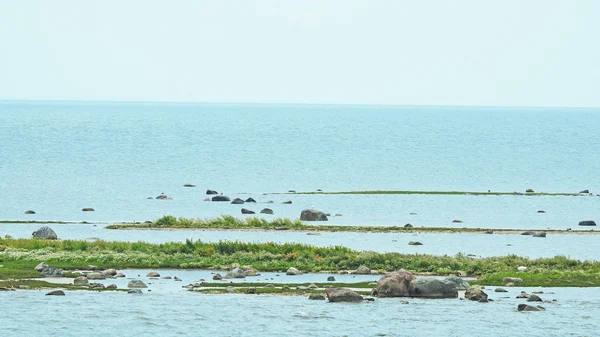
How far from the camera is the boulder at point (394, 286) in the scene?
176ft

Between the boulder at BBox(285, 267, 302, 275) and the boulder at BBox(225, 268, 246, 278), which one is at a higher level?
the boulder at BBox(225, 268, 246, 278)

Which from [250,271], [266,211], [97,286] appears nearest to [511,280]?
[250,271]

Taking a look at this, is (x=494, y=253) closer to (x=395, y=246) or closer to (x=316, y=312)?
(x=395, y=246)

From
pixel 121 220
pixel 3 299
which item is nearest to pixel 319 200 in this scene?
pixel 121 220

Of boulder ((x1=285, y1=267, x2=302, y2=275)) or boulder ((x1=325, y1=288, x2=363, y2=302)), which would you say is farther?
boulder ((x1=285, y1=267, x2=302, y2=275))

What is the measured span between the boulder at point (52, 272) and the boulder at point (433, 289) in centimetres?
1811

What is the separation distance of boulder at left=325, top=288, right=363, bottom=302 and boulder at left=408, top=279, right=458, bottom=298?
3.60 m

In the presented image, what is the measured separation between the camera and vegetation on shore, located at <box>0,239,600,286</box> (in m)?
61.2

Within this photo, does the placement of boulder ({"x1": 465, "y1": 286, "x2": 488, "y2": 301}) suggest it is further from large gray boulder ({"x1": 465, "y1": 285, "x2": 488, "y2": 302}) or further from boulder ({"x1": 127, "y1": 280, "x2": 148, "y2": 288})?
boulder ({"x1": 127, "y1": 280, "x2": 148, "y2": 288})

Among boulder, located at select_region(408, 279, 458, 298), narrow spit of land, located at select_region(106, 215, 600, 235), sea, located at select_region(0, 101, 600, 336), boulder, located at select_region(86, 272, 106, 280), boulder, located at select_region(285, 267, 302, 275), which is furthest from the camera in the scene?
narrow spit of land, located at select_region(106, 215, 600, 235)

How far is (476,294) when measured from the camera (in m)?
52.7

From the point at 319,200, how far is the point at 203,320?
74597mm

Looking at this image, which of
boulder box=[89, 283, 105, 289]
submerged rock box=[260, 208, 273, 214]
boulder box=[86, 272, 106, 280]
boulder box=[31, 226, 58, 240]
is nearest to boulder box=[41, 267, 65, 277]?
A: boulder box=[86, 272, 106, 280]

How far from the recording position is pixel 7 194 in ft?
422
